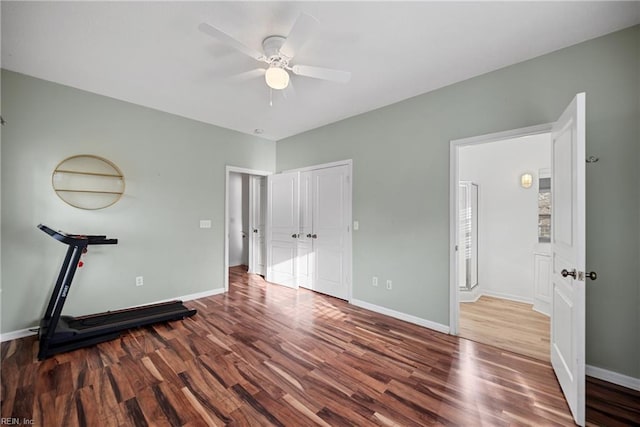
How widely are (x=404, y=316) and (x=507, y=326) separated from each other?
1.16m

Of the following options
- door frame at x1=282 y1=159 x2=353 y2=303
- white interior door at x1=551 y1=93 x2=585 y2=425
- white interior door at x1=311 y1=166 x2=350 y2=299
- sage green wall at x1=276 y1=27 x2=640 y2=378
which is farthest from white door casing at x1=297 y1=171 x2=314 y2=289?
white interior door at x1=551 y1=93 x2=585 y2=425

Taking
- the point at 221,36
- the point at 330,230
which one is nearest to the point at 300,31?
the point at 221,36

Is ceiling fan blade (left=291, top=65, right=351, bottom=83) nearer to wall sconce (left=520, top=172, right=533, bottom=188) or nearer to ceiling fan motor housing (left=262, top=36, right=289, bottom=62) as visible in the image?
ceiling fan motor housing (left=262, top=36, right=289, bottom=62)

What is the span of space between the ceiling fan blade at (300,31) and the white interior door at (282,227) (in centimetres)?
271

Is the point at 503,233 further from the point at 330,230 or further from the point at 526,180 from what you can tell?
the point at 330,230

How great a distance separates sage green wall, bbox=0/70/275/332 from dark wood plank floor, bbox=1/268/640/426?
2.35 ft

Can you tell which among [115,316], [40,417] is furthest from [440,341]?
[115,316]

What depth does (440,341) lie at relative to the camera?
268cm

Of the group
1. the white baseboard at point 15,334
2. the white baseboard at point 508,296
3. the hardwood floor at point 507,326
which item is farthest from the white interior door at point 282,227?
the white baseboard at point 508,296

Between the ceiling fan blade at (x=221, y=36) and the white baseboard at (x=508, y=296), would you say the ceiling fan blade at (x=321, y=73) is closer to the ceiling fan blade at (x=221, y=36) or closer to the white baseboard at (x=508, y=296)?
the ceiling fan blade at (x=221, y=36)

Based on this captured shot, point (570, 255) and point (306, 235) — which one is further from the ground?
point (570, 255)

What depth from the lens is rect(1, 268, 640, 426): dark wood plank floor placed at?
5.51 feet

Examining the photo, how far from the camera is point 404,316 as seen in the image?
3217 mm

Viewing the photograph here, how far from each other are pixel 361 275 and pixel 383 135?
1.95 m
